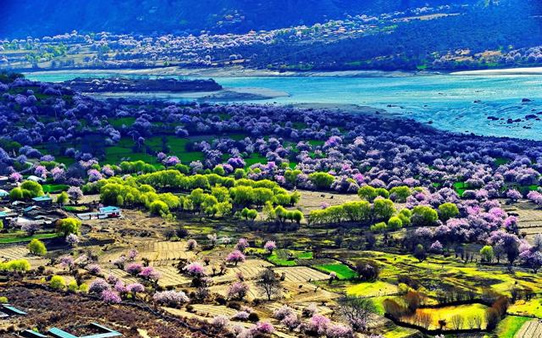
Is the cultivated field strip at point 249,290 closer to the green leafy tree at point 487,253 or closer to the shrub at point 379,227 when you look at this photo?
the green leafy tree at point 487,253

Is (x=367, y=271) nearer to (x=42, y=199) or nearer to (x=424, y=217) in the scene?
(x=424, y=217)

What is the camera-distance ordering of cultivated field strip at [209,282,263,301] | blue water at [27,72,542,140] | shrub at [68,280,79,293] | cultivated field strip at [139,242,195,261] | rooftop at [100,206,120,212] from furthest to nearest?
blue water at [27,72,542,140]
rooftop at [100,206,120,212]
cultivated field strip at [139,242,195,261]
cultivated field strip at [209,282,263,301]
shrub at [68,280,79,293]

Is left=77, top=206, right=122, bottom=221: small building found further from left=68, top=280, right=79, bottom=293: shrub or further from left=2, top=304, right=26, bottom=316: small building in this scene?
left=2, top=304, right=26, bottom=316: small building

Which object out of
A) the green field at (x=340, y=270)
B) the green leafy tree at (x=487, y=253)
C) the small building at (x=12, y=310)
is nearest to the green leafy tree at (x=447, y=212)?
the green leafy tree at (x=487, y=253)

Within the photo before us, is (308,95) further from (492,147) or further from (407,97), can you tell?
(492,147)

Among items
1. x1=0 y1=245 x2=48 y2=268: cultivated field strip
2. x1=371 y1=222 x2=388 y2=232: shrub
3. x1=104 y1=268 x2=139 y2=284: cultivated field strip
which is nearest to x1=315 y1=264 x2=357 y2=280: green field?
x1=371 y1=222 x2=388 y2=232: shrub

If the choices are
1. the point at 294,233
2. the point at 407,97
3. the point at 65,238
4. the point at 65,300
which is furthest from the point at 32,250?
the point at 407,97
